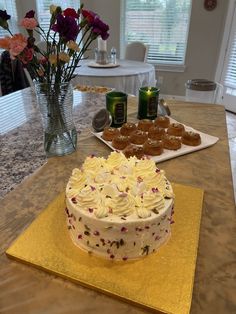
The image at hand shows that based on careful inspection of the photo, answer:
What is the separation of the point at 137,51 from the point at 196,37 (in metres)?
0.90

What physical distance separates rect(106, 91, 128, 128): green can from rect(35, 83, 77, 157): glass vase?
23 centimetres

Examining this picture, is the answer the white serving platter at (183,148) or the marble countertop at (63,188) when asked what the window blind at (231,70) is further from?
the white serving platter at (183,148)

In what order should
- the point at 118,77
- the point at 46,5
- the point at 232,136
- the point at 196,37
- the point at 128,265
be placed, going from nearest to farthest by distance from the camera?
the point at 128,265 → the point at 118,77 → the point at 232,136 → the point at 196,37 → the point at 46,5

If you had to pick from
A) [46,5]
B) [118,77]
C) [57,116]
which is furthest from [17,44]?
[46,5]

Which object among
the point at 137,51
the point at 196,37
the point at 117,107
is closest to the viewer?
the point at 117,107

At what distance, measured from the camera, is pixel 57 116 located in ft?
2.91

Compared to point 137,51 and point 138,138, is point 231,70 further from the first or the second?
point 138,138

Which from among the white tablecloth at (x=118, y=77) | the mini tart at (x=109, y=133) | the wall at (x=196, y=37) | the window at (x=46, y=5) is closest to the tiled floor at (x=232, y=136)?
the wall at (x=196, y=37)

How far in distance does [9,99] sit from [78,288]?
1.38m

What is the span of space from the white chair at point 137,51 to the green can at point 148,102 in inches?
95.1

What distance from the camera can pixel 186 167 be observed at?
2.95 ft

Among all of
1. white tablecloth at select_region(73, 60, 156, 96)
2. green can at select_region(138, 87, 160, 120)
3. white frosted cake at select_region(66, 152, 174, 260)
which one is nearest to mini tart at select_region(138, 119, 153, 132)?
green can at select_region(138, 87, 160, 120)

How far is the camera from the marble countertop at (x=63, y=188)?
0.46 metres

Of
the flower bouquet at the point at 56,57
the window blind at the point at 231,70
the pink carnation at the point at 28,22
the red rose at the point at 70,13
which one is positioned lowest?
the window blind at the point at 231,70
